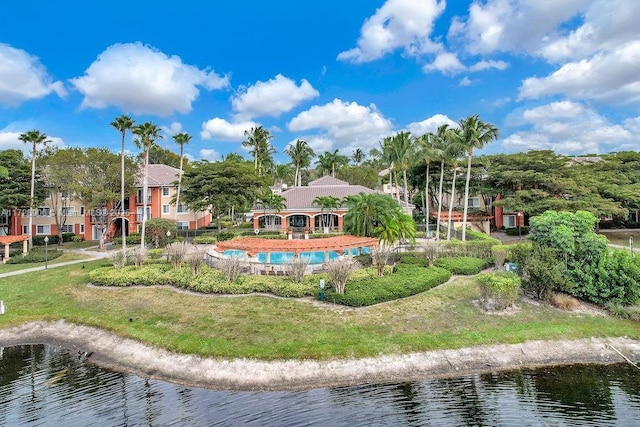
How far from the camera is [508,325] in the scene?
58.5 ft

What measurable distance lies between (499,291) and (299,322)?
10890mm

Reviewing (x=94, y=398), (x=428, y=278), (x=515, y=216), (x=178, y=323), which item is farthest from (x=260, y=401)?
(x=515, y=216)

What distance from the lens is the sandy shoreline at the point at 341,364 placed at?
46.0 feet

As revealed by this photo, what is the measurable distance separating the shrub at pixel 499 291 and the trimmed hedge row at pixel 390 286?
3.68 m

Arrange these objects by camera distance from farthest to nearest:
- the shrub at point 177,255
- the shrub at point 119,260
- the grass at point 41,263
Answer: the grass at point 41,263 < the shrub at point 119,260 < the shrub at point 177,255

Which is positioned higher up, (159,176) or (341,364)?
(159,176)

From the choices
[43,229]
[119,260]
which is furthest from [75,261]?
[43,229]

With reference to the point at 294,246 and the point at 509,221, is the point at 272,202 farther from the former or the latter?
the point at 509,221

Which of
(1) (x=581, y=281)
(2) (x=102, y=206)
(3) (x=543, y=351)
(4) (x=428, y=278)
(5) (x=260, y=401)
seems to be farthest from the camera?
(2) (x=102, y=206)

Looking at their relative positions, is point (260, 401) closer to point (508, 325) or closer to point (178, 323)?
point (178, 323)

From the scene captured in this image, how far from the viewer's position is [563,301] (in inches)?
784

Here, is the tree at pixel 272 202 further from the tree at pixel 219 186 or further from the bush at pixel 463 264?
the bush at pixel 463 264

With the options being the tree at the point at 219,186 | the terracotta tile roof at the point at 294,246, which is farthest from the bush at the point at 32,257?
the terracotta tile roof at the point at 294,246

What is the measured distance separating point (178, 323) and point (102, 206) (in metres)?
29.3
